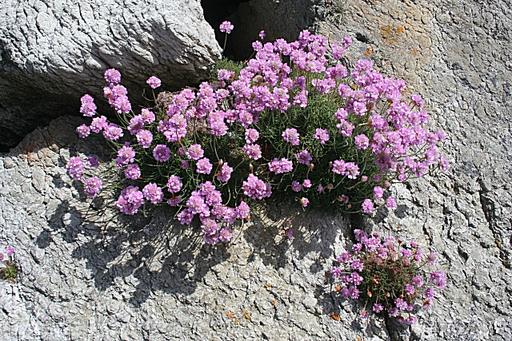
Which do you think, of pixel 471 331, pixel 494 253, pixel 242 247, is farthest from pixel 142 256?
pixel 494 253

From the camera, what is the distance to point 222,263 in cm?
425

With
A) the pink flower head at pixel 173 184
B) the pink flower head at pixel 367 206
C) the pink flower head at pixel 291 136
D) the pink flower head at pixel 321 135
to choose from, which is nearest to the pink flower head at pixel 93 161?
the pink flower head at pixel 173 184

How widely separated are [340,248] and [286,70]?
1.45 meters

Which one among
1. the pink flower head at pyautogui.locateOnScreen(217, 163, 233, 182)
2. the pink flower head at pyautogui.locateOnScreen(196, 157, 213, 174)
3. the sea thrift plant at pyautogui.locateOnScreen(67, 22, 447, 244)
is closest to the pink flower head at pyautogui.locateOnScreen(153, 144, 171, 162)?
the sea thrift plant at pyautogui.locateOnScreen(67, 22, 447, 244)

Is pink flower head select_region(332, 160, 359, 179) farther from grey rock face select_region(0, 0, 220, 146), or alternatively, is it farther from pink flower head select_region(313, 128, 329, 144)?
grey rock face select_region(0, 0, 220, 146)

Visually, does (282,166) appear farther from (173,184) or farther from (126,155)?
(126,155)

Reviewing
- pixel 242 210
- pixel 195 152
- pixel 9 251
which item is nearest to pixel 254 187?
pixel 242 210

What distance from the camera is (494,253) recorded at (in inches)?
183

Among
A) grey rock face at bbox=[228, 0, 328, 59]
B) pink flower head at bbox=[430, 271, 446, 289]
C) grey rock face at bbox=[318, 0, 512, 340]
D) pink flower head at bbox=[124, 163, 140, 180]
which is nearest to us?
pink flower head at bbox=[124, 163, 140, 180]

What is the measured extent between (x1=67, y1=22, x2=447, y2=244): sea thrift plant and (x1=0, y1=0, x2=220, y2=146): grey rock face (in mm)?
232

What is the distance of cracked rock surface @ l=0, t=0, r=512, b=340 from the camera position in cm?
402

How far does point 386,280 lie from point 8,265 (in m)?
2.77

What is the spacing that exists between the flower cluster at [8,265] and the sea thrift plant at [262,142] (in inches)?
28.5

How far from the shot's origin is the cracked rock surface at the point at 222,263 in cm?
402
